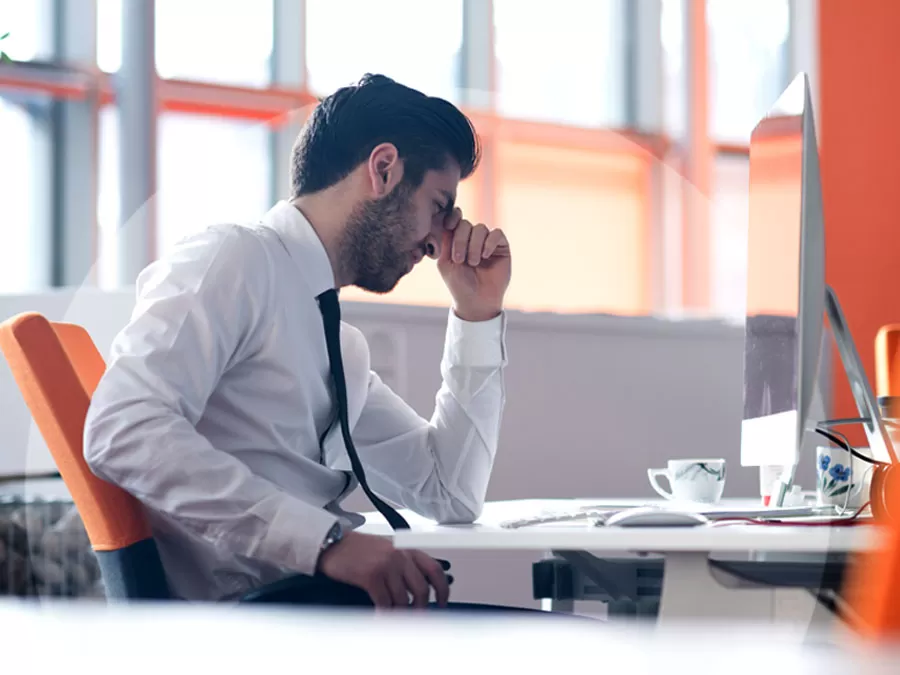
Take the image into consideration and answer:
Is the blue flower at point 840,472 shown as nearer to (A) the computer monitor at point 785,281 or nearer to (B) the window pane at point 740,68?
(A) the computer monitor at point 785,281

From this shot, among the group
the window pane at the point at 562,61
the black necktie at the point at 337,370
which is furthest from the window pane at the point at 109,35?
the black necktie at the point at 337,370

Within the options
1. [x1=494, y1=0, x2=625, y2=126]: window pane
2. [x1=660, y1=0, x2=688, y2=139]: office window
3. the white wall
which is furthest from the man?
[x1=660, y1=0, x2=688, y2=139]: office window

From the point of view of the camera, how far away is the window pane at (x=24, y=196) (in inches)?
113

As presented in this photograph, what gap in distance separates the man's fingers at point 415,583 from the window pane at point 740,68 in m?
3.27

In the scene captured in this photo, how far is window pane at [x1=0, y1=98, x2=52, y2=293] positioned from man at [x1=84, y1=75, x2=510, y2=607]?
6.05 ft

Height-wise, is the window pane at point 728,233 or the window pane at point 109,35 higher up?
the window pane at point 109,35

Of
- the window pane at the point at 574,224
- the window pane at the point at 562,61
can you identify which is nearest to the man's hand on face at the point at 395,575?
the window pane at the point at 574,224

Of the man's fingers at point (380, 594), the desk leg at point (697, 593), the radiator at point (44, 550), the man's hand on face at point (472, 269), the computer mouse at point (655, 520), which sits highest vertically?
the man's hand on face at point (472, 269)

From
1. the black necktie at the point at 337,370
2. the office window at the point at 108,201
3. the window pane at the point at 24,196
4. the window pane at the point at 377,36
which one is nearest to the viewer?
the black necktie at the point at 337,370

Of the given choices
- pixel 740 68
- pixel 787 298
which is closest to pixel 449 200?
pixel 787 298

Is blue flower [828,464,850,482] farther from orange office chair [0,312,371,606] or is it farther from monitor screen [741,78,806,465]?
orange office chair [0,312,371,606]

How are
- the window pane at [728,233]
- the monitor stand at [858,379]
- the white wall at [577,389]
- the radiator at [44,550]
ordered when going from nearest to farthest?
the monitor stand at [858,379]
the radiator at [44,550]
the white wall at [577,389]
the window pane at [728,233]

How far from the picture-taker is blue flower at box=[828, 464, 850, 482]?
1.16 metres

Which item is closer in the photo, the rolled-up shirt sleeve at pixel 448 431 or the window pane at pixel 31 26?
the rolled-up shirt sleeve at pixel 448 431
